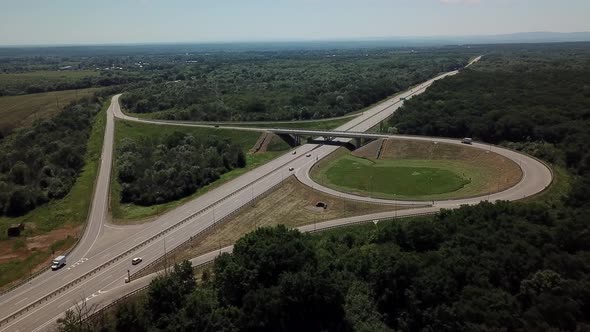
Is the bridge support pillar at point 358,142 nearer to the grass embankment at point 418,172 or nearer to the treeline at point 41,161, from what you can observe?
the grass embankment at point 418,172

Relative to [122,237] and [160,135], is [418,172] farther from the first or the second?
[160,135]

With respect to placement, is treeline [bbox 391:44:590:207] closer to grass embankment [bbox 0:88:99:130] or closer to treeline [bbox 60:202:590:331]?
treeline [bbox 60:202:590:331]

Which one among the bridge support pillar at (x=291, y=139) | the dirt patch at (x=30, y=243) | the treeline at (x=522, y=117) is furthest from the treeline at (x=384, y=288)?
the bridge support pillar at (x=291, y=139)

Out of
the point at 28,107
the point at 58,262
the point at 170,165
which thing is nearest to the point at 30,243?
the point at 58,262

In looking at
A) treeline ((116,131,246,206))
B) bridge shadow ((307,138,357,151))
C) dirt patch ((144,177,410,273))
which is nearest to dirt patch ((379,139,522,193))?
bridge shadow ((307,138,357,151))

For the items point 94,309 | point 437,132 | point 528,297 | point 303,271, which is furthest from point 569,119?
point 94,309
